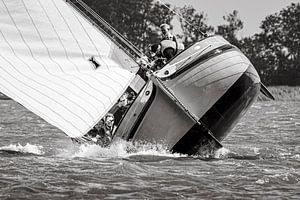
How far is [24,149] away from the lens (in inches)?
514

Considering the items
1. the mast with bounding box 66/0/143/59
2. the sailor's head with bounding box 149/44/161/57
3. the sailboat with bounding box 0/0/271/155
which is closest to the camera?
the sailboat with bounding box 0/0/271/155

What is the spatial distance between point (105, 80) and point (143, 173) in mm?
1496

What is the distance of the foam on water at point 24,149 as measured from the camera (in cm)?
1255

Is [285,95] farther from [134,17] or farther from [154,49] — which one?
[154,49]

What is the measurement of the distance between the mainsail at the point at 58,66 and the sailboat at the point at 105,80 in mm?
13

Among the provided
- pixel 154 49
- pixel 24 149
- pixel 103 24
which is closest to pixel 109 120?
pixel 154 49

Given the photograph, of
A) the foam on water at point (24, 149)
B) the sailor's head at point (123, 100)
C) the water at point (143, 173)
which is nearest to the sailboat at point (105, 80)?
the water at point (143, 173)

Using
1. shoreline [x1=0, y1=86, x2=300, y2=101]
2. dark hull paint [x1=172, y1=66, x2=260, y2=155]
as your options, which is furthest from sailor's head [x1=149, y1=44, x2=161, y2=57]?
shoreline [x1=0, y1=86, x2=300, y2=101]

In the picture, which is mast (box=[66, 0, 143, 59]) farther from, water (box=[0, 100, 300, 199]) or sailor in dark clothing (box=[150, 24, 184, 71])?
water (box=[0, 100, 300, 199])

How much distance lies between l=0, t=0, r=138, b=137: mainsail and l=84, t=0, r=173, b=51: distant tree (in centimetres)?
7150

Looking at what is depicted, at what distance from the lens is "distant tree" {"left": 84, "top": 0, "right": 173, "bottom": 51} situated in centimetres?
8325

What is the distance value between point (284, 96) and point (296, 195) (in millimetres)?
50946

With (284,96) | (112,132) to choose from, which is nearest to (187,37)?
(284,96)

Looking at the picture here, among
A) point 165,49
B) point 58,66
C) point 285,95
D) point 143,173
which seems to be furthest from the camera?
point 285,95
